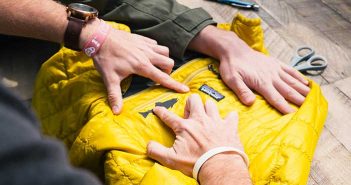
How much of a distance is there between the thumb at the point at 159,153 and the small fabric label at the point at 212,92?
171 mm

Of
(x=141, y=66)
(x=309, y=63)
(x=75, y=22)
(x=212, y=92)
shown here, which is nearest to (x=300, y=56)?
(x=309, y=63)

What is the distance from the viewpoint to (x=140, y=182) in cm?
61

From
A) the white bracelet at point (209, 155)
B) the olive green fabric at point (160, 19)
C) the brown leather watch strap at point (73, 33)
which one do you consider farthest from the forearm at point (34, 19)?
the white bracelet at point (209, 155)

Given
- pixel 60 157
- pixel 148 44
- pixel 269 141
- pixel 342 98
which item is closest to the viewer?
pixel 60 157

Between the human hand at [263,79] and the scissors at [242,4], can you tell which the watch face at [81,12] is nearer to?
the human hand at [263,79]

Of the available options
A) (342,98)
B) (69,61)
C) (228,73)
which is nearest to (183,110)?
(228,73)

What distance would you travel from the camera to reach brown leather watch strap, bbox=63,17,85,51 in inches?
31.1

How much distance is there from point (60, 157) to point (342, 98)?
853mm

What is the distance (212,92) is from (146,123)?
0.52 feet

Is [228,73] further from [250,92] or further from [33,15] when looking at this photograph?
[33,15]

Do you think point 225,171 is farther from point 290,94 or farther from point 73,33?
point 73,33

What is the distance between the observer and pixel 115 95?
0.74 meters

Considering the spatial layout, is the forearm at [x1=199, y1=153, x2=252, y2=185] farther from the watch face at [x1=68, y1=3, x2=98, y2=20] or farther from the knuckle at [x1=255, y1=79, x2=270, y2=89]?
the watch face at [x1=68, y1=3, x2=98, y2=20]

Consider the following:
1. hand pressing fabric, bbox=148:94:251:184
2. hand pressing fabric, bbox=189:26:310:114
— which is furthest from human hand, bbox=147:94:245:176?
hand pressing fabric, bbox=189:26:310:114
